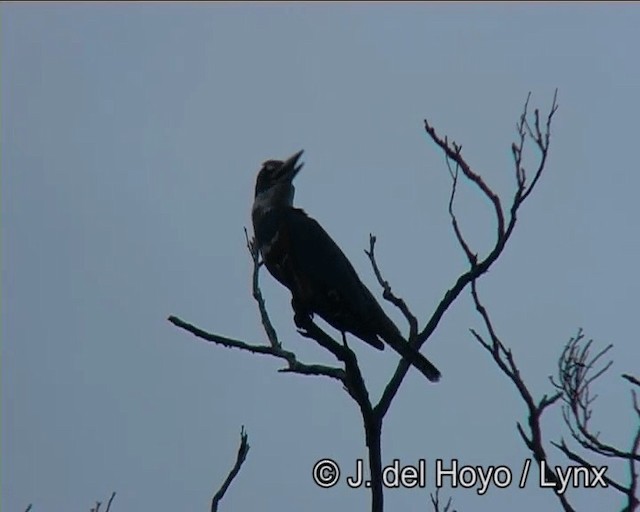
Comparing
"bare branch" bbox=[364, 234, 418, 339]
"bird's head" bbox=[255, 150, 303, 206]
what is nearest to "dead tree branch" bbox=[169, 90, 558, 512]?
Answer: "bare branch" bbox=[364, 234, 418, 339]

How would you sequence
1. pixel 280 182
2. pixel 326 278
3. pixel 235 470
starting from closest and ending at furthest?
1. pixel 235 470
2. pixel 326 278
3. pixel 280 182

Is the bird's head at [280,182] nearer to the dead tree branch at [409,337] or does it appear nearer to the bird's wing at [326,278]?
the bird's wing at [326,278]

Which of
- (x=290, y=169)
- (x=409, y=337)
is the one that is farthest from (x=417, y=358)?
(x=290, y=169)

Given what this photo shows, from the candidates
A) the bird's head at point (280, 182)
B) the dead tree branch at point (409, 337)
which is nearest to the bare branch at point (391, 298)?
the dead tree branch at point (409, 337)

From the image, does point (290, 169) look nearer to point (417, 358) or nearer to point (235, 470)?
point (417, 358)

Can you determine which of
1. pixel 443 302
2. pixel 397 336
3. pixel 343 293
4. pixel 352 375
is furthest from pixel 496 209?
Result: pixel 343 293

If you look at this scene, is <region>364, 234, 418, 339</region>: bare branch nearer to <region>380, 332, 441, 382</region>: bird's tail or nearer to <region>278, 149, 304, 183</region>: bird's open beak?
<region>380, 332, 441, 382</region>: bird's tail

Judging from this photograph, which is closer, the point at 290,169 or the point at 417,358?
the point at 417,358

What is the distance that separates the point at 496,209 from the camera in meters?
3.86

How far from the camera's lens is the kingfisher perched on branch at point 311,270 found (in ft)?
17.4

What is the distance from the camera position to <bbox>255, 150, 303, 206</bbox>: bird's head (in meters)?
6.78

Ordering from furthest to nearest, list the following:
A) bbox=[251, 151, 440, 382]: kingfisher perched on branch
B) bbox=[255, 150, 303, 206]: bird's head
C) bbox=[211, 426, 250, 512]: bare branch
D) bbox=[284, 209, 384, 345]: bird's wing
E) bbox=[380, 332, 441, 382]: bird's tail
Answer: bbox=[255, 150, 303, 206]: bird's head < bbox=[284, 209, 384, 345]: bird's wing < bbox=[251, 151, 440, 382]: kingfisher perched on branch < bbox=[380, 332, 441, 382]: bird's tail < bbox=[211, 426, 250, 512]: bare branch

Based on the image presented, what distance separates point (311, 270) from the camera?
595 cm

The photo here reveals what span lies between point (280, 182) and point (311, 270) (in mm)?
1073
